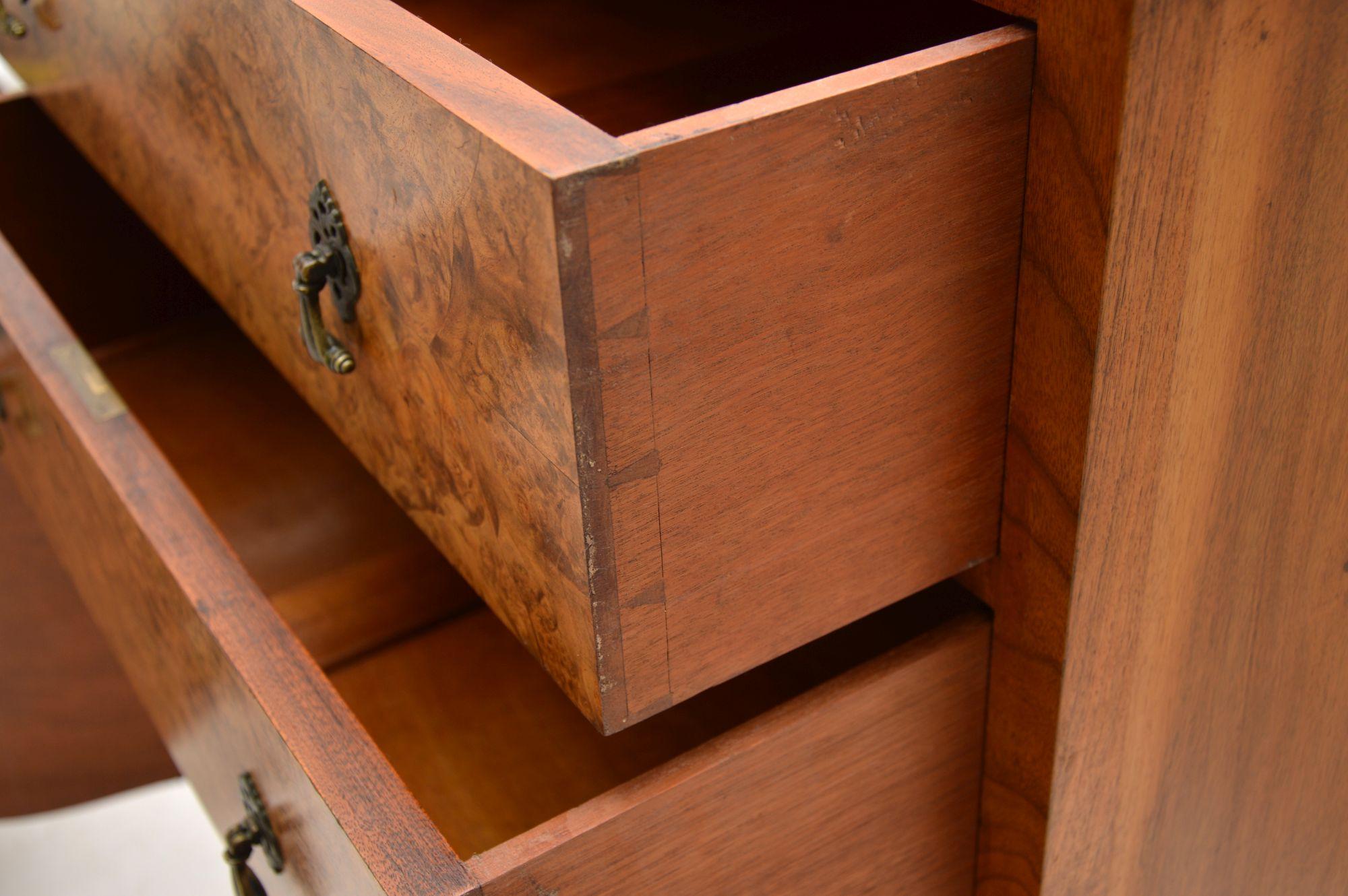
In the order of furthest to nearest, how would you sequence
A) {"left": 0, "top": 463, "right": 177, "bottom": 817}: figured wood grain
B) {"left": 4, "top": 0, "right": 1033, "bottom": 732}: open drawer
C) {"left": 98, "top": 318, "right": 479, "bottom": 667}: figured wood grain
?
{"left": 0, "top": 463, "right": 177, "bottom": 817}: figured wood grain, {"left": 98, "top": 318, "right": 479, "bottom": 667}: figured wood grain, {"left": 4, "top": 0, "right": 1033, "bottom": 732}: open drawer

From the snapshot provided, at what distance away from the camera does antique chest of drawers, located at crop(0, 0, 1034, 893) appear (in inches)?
13.5

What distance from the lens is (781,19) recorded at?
22.2 inches

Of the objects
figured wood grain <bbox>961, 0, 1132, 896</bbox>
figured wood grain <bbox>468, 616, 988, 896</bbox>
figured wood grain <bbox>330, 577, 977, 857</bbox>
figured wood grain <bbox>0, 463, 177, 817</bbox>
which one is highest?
figured wood grain <bbox>961, 0, 1132, 896</bbox>

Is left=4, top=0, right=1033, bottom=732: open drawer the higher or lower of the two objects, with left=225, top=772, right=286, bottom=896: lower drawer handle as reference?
higher

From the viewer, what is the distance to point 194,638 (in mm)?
549

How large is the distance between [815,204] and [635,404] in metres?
0.07

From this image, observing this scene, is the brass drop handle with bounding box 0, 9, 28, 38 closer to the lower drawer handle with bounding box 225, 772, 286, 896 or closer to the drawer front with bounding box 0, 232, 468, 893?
the drawer front with bounding box 0, 232, 468, 893

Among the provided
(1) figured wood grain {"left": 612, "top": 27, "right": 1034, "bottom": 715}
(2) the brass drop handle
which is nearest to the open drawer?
(1) figured wood grain {"left": 612, "top": 27, "right": 1034, "bottom": 715}

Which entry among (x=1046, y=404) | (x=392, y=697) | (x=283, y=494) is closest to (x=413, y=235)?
(x=1046, y=404)

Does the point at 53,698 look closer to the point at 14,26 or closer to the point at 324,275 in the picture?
the point at 14,26

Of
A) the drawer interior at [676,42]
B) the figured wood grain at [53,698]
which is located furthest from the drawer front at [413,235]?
the figured wood grain at [53,698]

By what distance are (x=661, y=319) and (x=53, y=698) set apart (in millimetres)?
842

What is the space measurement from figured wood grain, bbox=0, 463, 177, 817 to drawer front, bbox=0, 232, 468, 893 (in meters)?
0.16

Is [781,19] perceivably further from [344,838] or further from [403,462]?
[344,838]
